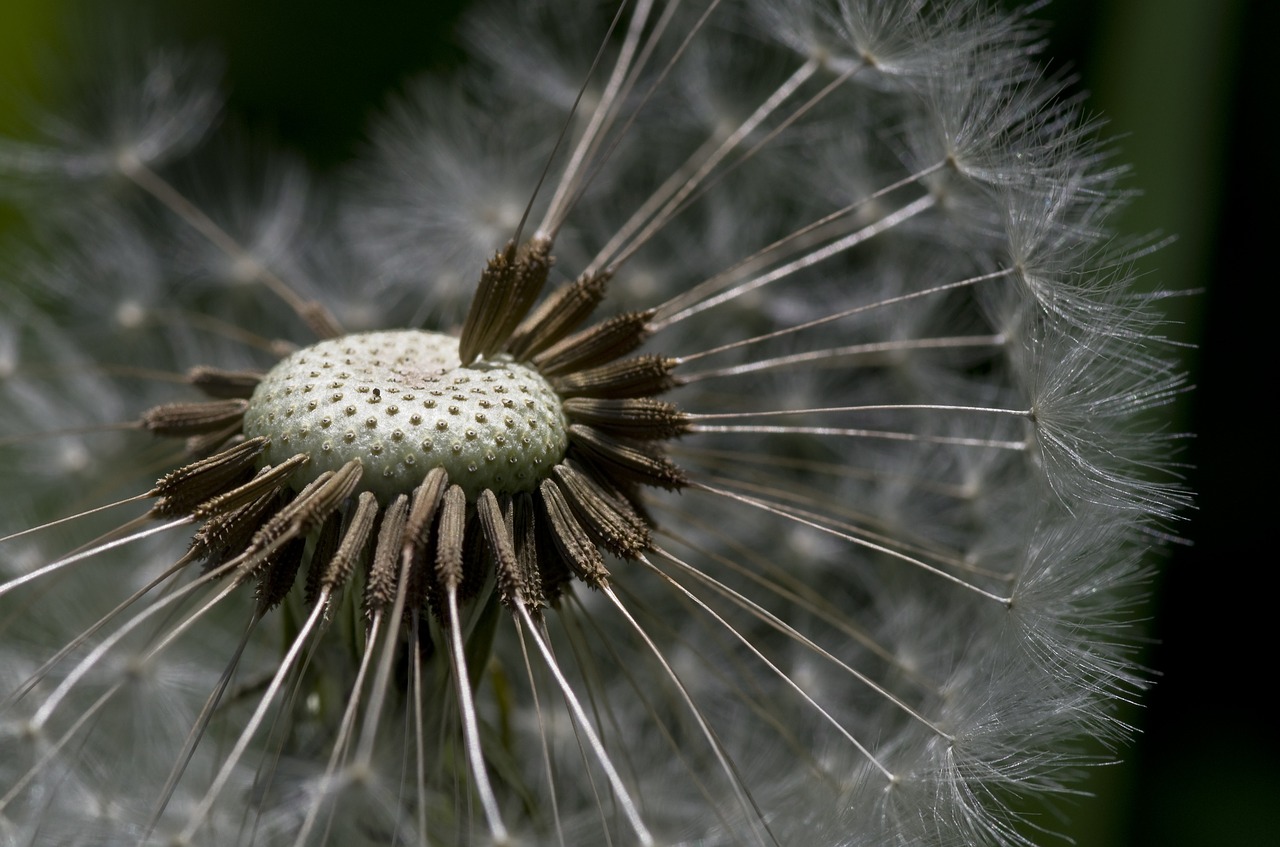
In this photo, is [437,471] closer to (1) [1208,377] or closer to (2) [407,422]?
(2) [407,422]

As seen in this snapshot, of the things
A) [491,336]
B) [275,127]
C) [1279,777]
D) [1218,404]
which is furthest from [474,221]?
[1279,777]

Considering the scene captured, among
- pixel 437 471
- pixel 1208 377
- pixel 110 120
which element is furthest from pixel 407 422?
pixel 1208 377

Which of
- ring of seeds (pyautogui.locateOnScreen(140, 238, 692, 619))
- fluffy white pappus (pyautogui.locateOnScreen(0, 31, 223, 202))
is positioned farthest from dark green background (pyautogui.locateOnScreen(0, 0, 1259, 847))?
fluffy white pappus (pyautogui.locateOnScreen(0, 31, 223, 202))

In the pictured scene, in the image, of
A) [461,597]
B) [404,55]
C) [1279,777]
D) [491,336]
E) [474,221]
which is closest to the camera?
[461,597]

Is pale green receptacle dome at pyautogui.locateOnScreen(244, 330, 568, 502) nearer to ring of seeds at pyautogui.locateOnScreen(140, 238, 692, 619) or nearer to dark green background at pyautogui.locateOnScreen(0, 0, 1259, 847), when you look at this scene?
ring of seeds at pyautogui.locateOnScreen(140, 238, 692, 619)

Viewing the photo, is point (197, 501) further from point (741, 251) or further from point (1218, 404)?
point (1218, 404)

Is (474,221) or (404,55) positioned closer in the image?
(474,221)
